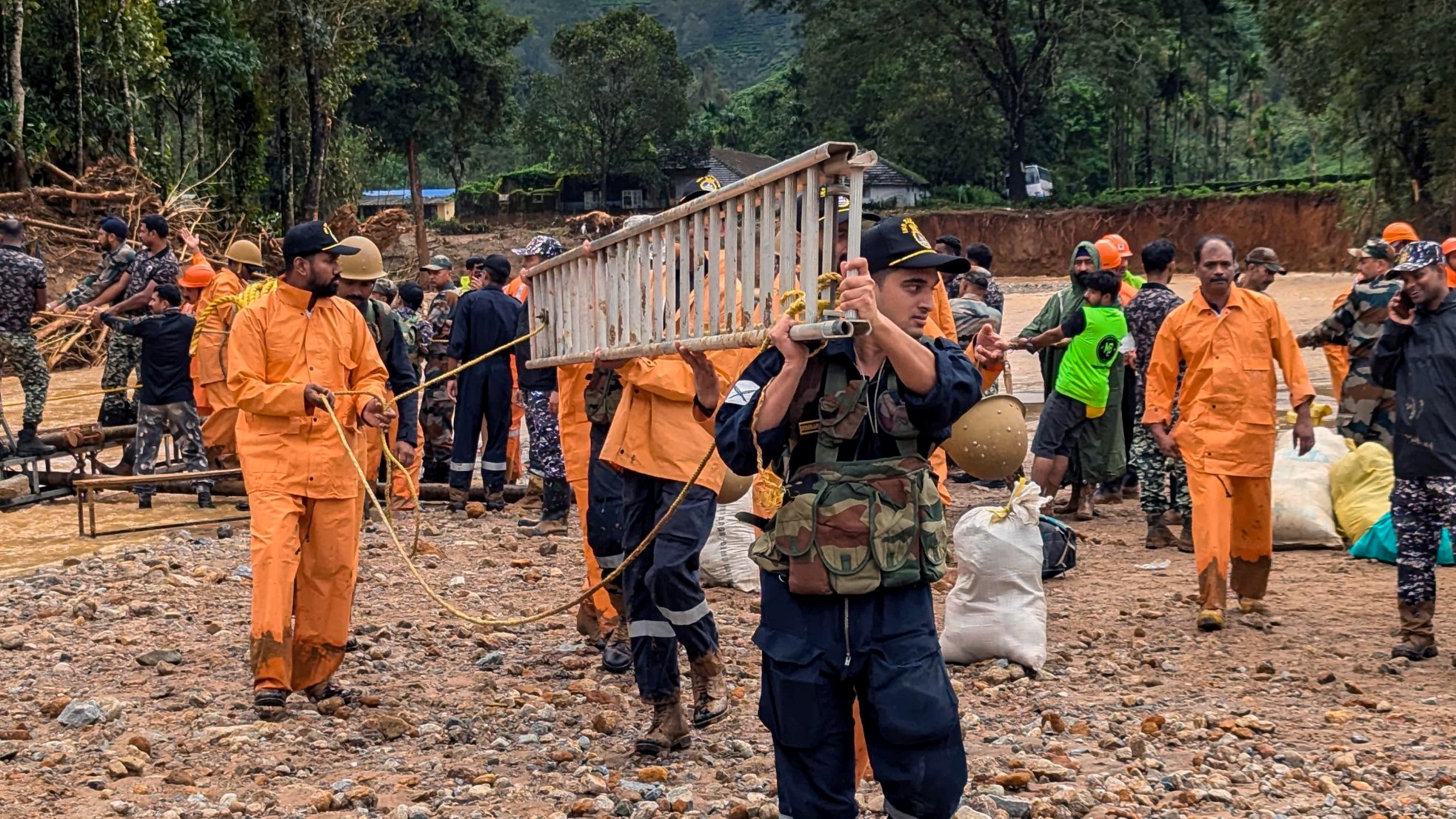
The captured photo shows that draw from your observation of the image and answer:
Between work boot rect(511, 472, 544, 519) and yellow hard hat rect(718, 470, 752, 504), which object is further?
work boot rect(511, 472, 544, 519)

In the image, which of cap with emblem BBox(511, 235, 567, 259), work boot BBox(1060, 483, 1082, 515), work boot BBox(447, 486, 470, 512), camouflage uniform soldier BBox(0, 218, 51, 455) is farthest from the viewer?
camouflage uniform soldier BBox(0, 218, 51, 455)

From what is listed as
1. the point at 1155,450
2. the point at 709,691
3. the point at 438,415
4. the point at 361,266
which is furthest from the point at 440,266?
the point at 709,691

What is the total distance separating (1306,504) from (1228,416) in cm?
255

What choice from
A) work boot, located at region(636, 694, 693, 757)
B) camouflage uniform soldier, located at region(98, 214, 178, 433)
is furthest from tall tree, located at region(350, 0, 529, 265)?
work boot, located at region(636, 694, 693, 757)

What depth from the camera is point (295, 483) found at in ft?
20.3

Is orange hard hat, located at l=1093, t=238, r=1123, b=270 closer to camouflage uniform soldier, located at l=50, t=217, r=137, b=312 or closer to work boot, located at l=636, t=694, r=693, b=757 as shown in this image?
work boot, located at l=636, t=694, r=693, b=757

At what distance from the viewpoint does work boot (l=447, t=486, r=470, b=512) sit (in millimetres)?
12203

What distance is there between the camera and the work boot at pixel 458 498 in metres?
12.2

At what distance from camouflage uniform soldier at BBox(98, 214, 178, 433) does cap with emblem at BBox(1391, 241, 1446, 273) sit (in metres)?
10.8

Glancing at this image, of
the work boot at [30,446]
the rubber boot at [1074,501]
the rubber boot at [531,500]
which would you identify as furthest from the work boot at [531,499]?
the rubber boot at [1074,501]

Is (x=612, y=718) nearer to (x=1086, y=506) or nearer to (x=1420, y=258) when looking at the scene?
(x=1420, y=258)

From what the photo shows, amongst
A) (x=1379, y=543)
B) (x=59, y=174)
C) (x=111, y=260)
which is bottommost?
(x=1379, y=543)

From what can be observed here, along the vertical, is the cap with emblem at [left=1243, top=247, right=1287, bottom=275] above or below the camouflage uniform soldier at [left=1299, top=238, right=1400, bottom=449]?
above

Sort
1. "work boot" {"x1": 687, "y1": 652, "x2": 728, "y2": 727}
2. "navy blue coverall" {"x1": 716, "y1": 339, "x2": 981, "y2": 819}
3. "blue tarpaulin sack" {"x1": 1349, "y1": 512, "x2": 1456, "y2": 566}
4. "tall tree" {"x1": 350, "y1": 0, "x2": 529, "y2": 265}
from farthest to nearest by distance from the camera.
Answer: "tall tree" {"x1": 350, "y1": 0, "x2": 529, "y2": 265} → "blue tarpaulin sack" {"x1": 1349, "y1": 512, "x2": 1456, "y2": 566} → "work boot" {"x1": 687, "y1": 652, "x2": 728, "y2": 727} → "navy blue coverall" {"x1": 716, "y1": 339, "x2": 981, "y2": 819}
